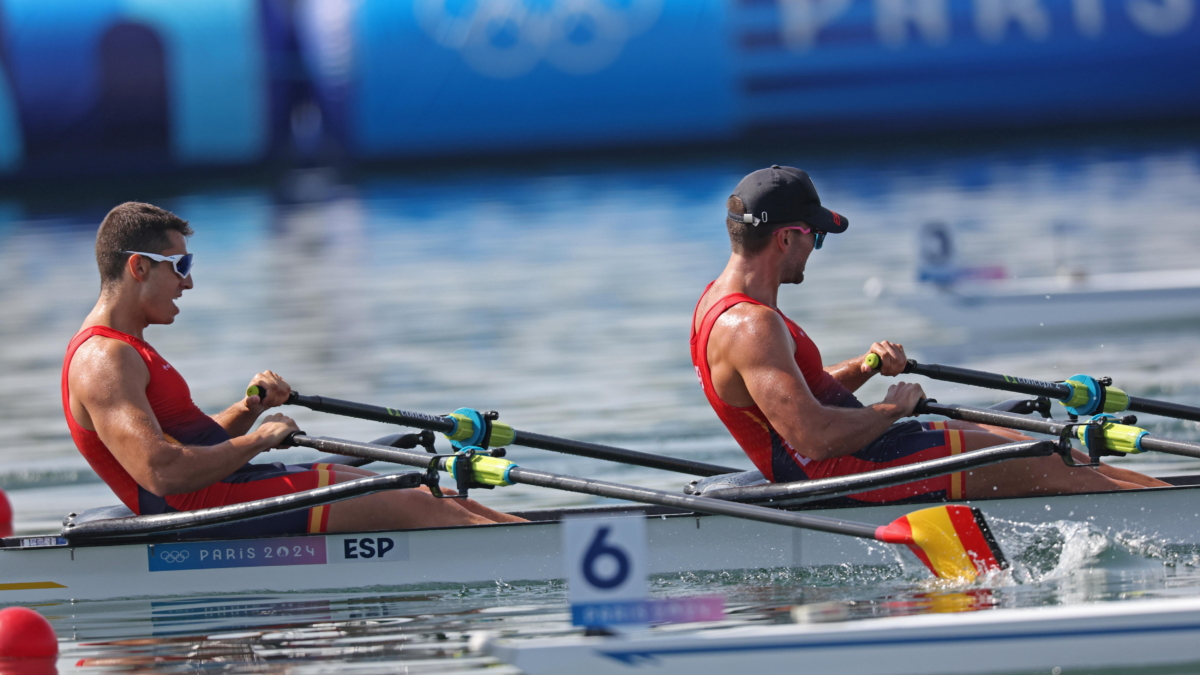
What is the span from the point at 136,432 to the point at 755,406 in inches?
98.2

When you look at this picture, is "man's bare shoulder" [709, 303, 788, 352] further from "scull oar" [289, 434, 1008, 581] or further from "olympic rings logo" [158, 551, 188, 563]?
"olympic rings logo" [158, 551, 188, 563]

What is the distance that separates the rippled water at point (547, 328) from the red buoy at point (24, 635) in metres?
0.21

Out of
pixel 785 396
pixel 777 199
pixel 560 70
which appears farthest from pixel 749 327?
pixel 560 70

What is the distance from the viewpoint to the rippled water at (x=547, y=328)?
6.22 metres

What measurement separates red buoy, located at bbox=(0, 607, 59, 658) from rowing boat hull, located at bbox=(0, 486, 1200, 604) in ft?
1.96

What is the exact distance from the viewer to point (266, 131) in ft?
→ 106

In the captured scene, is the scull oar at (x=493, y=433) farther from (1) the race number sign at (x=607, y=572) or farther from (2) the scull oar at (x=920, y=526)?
(1) the race number sign at (x=607, y=572)

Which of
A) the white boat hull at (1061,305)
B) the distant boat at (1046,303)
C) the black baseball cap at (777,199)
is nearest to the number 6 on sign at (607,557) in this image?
the black baseball cap at (777,199)

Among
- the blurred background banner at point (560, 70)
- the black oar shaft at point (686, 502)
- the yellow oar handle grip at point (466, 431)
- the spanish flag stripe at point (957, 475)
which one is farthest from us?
the blurred background banner at point (560, 70)

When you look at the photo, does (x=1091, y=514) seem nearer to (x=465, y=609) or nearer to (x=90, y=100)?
(x=465, y=609)

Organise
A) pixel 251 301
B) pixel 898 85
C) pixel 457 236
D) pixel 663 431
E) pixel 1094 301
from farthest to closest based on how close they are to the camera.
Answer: pixel 898 85, pixel 457 236, pixel 251 301, pixel 1094 301, pixel 663 431

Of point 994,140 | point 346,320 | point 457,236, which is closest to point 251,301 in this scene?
point 346,320

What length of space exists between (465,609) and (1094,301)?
8471 millimetres

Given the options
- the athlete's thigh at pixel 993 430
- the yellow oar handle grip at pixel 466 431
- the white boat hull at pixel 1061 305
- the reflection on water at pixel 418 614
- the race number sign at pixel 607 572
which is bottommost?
the reflection on water at pixel 418 614
